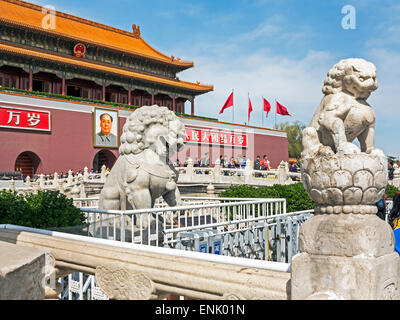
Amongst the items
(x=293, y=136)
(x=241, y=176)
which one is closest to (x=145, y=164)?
(x=241, y=176)

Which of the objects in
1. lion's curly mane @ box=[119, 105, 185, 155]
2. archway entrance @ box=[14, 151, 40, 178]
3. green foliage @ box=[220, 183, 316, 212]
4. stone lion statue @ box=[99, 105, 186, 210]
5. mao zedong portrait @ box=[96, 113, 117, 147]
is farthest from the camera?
mao zedong portrait @ box=[96, 113, 117, 147]

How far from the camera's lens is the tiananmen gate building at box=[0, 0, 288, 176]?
18281 mm

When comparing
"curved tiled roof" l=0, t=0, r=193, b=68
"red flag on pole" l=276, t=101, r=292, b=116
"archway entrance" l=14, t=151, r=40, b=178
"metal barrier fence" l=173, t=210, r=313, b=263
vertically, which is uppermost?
"curved tiled roof" l=0, t=0, r=193, b=68

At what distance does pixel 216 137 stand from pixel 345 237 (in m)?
24.4

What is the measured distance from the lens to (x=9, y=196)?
4.62m

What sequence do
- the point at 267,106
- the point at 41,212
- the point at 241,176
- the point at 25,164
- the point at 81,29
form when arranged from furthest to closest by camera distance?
1. the point at 267,106
2. the point at 81,29
3. the point at 25,164
4. the point at 241,176
5. the point at 41,212

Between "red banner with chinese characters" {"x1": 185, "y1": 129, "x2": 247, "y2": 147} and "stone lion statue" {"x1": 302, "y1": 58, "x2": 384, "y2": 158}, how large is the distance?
67.7ft

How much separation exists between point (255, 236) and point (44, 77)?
2050 centimetres

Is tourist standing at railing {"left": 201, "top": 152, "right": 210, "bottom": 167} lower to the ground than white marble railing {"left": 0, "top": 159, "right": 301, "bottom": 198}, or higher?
higher

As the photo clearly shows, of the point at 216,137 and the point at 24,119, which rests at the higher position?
the point at 24,119

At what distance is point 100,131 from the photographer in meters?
20.7

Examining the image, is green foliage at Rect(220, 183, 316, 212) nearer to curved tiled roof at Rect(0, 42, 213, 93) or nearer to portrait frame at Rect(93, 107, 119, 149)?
portrait frame at Rect(93, 107, 119, 149)

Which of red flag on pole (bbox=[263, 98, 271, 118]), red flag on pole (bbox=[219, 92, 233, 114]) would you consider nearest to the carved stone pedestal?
red flag on pole (bbox=[219, 92, 233, 114])

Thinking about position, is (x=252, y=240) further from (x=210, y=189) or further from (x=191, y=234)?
(x=210, y=189)
